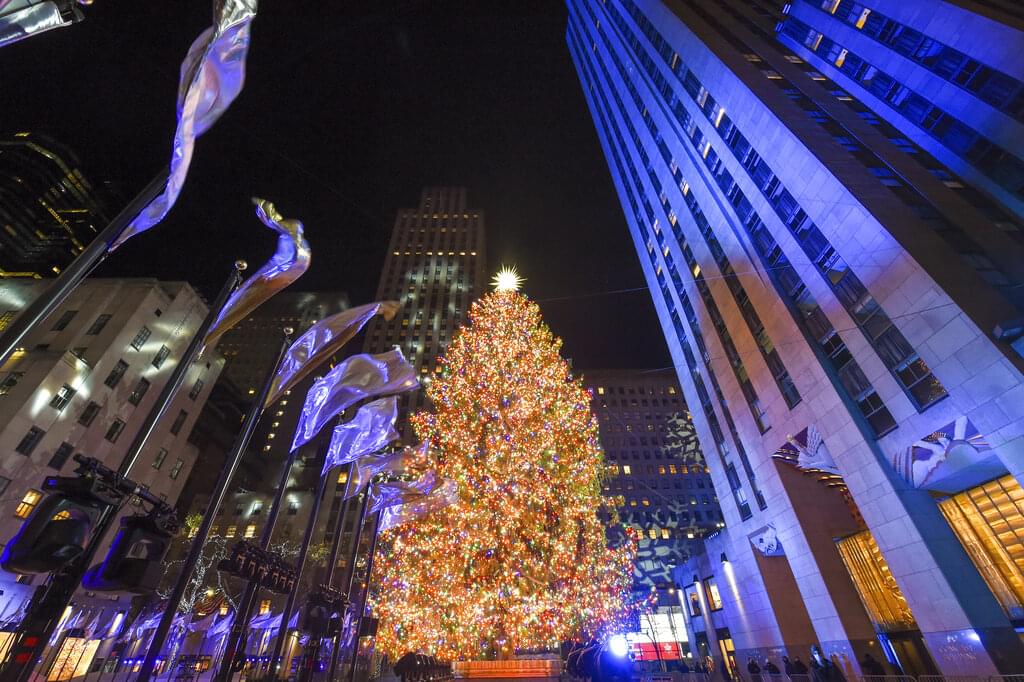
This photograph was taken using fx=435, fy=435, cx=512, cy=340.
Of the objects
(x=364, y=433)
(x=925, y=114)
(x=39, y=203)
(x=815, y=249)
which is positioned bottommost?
(x=364, y=433)

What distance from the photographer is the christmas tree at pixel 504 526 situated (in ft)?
56.4

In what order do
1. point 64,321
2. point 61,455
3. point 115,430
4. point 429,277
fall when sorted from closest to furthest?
1. point 61,455
2. point 115,430
3. point 64,321
4. point 429,277

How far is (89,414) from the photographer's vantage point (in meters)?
28.7

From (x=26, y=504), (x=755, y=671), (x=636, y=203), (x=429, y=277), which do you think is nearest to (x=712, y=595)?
(x=755, y=671)

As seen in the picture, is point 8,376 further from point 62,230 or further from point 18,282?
point 62,230

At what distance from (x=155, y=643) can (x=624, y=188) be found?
2278 inches

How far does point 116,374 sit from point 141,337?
329 cm

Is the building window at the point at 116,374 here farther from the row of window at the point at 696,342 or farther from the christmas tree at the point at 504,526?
the row of window at the point at 696,342

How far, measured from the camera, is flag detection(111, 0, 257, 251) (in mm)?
6207

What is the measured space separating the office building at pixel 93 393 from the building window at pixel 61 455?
0.05 m

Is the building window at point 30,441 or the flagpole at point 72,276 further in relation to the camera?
the building window at point 30,441

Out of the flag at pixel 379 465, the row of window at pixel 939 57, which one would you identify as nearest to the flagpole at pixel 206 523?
the flag at pixel 379 465

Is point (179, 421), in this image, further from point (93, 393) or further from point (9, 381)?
point (9, 381)

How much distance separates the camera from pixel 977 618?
1471 cm
